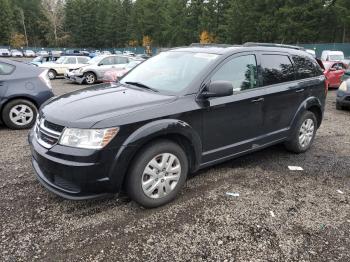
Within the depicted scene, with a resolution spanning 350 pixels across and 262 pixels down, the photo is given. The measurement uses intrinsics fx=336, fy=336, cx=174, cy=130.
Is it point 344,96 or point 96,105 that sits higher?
point 96,105

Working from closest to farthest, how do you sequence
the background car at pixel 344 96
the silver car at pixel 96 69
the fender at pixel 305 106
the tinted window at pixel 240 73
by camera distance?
the tinted window at pixel 240 73 → the fender at pixel 305 106 → the background car at pixel 344 96 → the silver car at pixel 96 69

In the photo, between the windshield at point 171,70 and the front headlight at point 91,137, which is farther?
the windshield at point 171,70

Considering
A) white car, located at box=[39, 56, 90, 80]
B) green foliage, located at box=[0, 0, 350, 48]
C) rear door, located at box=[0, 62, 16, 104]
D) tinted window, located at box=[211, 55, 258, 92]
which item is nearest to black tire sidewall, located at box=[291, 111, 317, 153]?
tinted window, located at box=[211, 55, 258, 92]

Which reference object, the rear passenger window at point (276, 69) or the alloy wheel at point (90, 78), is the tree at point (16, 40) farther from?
the rear passenger window at point (276, 69)

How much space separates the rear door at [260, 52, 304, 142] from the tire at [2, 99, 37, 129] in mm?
5038

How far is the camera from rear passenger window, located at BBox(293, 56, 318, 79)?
5.38m

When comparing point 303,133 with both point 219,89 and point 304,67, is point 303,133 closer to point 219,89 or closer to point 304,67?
point 304,67

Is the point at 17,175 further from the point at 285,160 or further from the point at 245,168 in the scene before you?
the point at 285,160

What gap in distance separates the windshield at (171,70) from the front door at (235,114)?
28cm

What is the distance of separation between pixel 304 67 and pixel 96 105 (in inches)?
142

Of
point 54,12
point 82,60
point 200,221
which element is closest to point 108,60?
point 82,60

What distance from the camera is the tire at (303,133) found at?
5414mm

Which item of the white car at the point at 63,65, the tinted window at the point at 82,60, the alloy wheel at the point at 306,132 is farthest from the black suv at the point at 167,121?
the white car at the point at 63,65

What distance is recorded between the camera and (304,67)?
Answer: 217 inches
